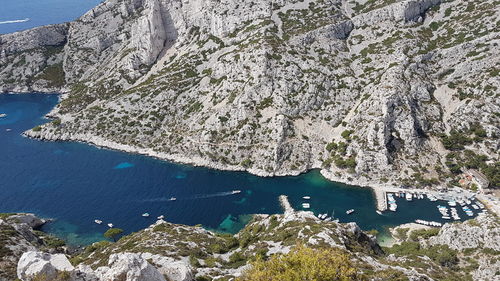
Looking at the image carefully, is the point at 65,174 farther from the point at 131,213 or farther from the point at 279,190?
the point at 279,190

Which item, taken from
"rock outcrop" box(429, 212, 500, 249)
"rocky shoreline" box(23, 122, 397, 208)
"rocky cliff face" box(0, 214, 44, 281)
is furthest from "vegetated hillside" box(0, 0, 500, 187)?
"rocky cliff face" box(0, 214, 44, 281)

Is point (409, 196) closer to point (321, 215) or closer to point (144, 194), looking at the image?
point (321, 215)

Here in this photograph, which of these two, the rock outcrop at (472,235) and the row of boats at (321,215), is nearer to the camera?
the rock outcrop at (472,235)

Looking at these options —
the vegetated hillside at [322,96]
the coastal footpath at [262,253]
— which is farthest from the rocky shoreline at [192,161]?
the coastal footpath at [262,253]

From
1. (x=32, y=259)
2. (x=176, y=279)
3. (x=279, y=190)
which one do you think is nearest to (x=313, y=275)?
(x=176, y=279)

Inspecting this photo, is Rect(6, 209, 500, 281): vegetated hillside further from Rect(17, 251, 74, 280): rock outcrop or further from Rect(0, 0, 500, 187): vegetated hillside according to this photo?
Rect(0, 0, 500, 187): vegetated hillside

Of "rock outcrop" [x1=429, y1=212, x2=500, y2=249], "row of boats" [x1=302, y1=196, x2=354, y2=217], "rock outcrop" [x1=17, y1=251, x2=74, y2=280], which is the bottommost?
"row of boats" [x1=302, y1=196, x2=354, y2=217]

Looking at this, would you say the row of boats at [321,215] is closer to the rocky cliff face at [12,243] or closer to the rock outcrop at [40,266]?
the rocky cliff face at [12,243]
